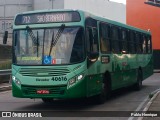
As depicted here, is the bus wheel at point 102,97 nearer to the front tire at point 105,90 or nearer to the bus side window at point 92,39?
the front tire at point 105,90

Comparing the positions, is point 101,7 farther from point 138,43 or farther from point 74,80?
point 74,80

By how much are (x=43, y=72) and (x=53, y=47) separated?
787 mm

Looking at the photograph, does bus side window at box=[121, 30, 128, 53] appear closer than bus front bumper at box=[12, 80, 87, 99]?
No

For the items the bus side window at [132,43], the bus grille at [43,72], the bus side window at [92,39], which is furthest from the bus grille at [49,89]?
the bus side window at [132,43]

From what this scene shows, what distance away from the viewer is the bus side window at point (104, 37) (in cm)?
1489

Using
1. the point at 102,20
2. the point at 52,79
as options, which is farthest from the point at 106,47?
the point at 52,79

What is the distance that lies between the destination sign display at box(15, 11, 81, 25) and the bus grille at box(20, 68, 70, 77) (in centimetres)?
148

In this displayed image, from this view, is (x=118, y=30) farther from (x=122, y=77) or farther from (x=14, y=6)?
(x=14, y=6)

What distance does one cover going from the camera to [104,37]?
1519 cm

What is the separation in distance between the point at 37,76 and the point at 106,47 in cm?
339

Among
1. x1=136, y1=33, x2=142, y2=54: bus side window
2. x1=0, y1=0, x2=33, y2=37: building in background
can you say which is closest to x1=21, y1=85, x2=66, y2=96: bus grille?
x1=136, y1=33, x2=142, y2=54: bus side window

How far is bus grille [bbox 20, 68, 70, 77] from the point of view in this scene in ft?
41.8

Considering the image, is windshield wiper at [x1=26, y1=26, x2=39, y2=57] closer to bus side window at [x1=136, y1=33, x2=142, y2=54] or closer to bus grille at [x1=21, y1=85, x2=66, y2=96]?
bus grille at [x1=21, y1=85, x2=66, y2=96]

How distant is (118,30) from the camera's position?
17359mm
